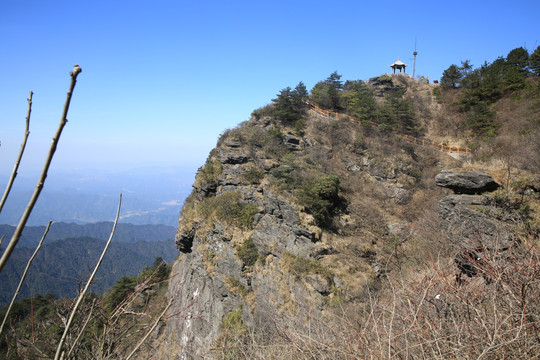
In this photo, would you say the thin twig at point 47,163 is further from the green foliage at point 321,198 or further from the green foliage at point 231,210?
the green foliage at point 231,210

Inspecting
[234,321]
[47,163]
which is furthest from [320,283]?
[47,163]

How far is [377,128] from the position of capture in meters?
20.3

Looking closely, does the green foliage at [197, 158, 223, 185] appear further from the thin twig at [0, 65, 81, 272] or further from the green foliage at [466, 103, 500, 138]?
the green foliage at [466, 103, 500, 138]

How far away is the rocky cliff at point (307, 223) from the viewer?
28.8 feet

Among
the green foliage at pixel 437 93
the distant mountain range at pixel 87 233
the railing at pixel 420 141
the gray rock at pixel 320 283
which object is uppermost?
the green foliage at pixel 437 93

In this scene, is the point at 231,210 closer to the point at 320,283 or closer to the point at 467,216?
the point at 320,283

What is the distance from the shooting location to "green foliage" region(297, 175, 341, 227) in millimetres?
12648

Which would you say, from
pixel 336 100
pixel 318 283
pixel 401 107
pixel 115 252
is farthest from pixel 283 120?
pixel 115 252

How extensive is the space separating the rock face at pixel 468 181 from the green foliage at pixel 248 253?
7464 millimetres

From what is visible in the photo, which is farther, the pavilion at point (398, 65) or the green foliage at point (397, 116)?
the pavilion at point (398, 65)

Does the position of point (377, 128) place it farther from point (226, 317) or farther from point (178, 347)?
point (178, 347)

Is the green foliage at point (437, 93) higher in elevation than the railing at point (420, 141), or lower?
higher

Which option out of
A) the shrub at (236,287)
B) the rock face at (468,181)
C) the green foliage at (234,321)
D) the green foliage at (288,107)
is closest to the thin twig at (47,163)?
the rock face at (468,181)

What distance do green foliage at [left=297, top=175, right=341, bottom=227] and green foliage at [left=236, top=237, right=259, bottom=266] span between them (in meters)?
2.88
